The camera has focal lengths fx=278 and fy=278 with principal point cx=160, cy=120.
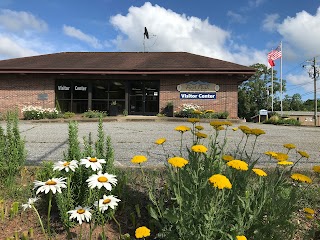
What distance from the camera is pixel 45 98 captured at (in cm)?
2017

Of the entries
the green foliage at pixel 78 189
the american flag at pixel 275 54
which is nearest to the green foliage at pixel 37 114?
the green foliage at pixel 78 189

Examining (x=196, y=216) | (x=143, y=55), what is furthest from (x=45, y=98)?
(x=196, y=216)

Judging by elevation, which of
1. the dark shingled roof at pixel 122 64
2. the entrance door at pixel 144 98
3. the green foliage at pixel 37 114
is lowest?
the green foliage at pixel 37 114

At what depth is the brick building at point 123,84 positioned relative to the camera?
63.5ft

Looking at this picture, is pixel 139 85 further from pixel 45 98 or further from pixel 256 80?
pixel 256 80

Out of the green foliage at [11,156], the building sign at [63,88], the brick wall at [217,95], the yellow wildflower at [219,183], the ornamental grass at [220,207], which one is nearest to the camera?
the yellow wildflower at [219,183]

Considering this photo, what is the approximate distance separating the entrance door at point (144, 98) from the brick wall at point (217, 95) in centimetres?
111

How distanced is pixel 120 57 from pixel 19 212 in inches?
875

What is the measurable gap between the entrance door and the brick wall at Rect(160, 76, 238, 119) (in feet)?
3.63

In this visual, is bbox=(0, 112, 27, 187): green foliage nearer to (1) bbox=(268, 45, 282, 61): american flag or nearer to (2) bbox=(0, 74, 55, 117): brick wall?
(2) bbox=(0, 74, 55, 117): brick wall

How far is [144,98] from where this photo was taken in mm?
21141

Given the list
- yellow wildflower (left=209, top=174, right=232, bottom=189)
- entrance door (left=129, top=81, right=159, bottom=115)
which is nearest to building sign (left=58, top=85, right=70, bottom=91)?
entrance door (left=129, top=81, right=159, bottom=115)

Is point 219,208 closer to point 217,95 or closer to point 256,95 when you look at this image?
point 217,95

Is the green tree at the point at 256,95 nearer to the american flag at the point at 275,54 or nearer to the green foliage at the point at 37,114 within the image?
the american flag at the point at 275,54
